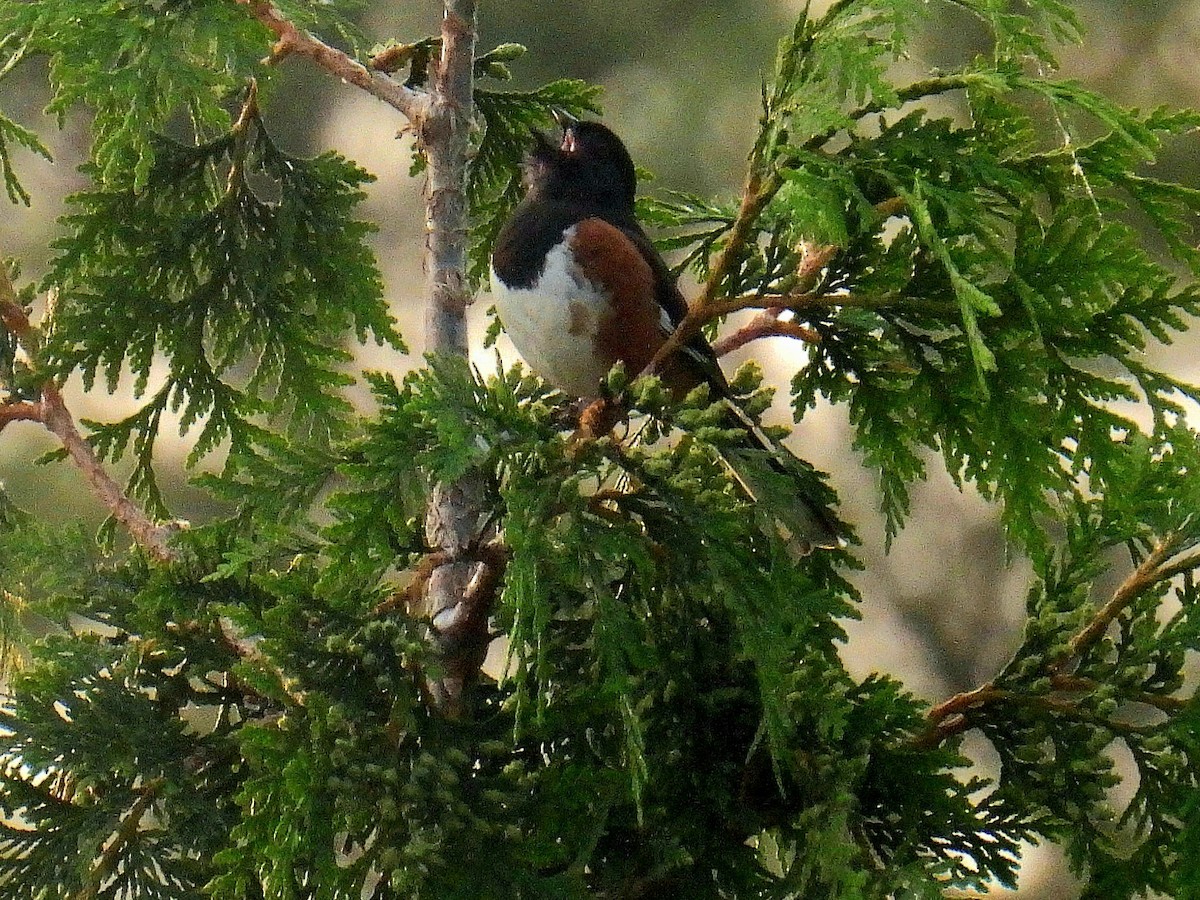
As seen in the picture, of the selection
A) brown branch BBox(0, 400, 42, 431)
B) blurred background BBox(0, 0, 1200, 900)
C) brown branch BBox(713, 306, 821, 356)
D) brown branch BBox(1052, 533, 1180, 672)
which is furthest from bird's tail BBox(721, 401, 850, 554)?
blurred background BBox(0, 0, 1200, 900)

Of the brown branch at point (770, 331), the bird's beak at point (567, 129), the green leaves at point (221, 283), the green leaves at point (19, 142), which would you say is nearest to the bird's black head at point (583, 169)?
the bird's beak at point (567, 129)

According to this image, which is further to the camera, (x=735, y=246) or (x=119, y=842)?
(x=119, y=842)

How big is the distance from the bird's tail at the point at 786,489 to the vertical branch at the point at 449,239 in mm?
225

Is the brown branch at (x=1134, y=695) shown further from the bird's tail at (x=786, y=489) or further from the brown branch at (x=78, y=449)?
the brown branch at (x=78, y=449)

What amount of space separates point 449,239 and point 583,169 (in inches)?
12.1

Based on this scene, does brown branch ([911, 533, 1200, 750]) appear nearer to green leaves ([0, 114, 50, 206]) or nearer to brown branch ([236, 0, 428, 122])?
brown branch ([236, 0, 428, 122])

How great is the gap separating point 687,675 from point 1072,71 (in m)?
2.79

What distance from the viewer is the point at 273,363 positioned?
129 centimetres

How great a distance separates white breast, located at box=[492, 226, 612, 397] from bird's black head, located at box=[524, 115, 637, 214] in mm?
86

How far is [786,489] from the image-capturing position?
875 mm

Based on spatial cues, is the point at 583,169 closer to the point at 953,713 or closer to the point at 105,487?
the point at 105,487

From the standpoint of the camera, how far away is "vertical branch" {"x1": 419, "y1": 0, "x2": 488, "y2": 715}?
106cm

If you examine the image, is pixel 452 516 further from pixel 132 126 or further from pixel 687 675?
pixel 132 126

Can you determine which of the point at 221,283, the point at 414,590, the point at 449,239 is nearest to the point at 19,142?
the point at 221,283
